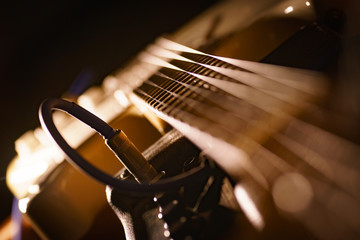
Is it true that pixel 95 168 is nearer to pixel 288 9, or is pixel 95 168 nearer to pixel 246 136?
pixel 246 136

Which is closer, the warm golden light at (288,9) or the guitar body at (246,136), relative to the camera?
the guitar body at (246,136)

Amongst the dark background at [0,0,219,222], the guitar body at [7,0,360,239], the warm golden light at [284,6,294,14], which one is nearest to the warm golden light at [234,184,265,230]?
the guitar body at [7,0,360,239]

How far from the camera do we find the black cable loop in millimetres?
474

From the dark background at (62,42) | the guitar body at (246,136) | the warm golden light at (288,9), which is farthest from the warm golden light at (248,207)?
the dark background at (62,42)

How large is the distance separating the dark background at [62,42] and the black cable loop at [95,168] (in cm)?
99

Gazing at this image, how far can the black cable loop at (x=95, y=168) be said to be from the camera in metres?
0.47

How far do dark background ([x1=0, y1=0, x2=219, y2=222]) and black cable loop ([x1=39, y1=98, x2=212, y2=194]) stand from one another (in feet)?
3.25

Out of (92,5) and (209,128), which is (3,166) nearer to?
(92,5)

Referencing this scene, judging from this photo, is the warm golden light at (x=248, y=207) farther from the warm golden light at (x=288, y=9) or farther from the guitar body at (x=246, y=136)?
the warm golden light at (x=288, y=9)

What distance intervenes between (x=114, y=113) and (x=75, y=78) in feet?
2.48

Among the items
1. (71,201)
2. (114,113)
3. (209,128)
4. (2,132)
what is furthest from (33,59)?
(209,128)

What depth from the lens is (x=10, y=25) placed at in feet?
5.02

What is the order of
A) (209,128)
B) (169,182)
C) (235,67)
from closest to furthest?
1. (169,182)
2. (209,128)
3. (235,67)

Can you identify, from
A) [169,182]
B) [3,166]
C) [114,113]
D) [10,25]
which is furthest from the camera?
[10,25]
